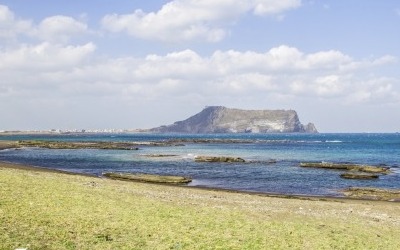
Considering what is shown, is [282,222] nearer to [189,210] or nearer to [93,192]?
[189,210]

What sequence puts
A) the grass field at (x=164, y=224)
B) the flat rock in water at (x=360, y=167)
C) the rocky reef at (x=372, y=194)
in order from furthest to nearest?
the flat rock in water at (x=360, y=167), the rocky reef at (x=372, y=194), the grass field at (x=164, y=224)

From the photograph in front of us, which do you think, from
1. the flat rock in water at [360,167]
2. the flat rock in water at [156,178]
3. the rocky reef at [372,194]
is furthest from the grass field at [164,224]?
the flat rock in water at [360,167]

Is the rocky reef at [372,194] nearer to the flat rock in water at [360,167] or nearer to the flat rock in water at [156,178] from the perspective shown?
the flat rock in water at [156,178]

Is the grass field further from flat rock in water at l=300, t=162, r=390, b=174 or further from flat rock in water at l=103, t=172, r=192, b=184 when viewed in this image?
flat rock in water at l=300, t=162, r=390, b=174

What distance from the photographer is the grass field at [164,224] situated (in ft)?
52.1

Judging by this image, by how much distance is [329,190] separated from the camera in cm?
4666

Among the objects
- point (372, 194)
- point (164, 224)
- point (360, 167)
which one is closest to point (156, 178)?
point (372, 194)

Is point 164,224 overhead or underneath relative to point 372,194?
overhead

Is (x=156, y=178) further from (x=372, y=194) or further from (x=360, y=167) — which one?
(x=360, y=167)

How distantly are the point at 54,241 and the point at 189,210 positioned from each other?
947 cm

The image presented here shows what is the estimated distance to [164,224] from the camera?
19.1 m

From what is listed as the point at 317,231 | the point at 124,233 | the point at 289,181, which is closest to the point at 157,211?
the point at 124,233

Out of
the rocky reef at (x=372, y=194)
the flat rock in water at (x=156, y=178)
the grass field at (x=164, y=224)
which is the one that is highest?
the grass field at (x=164, y=224)

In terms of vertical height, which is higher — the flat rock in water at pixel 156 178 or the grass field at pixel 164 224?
the grass field at pixel 164 224
